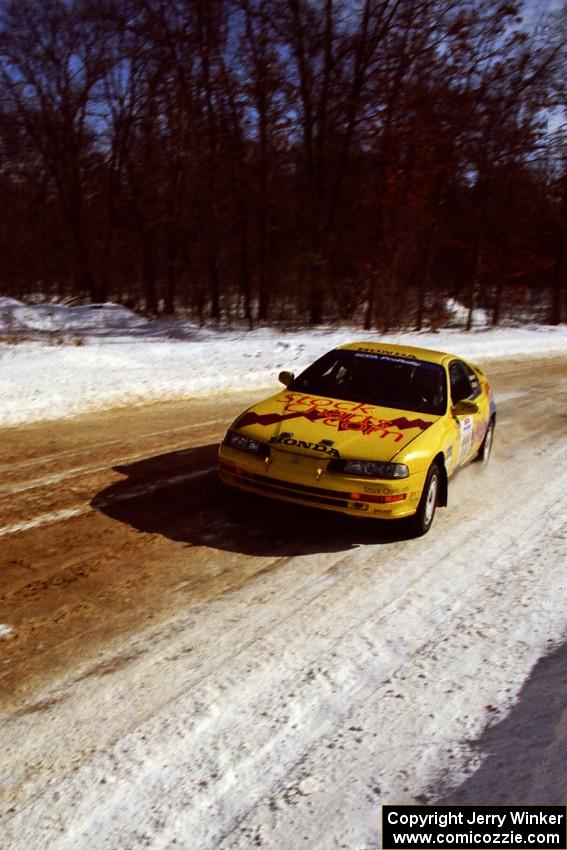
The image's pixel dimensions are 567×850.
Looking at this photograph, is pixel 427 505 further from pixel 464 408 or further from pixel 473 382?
pixel 473 382

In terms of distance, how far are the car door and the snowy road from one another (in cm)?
61

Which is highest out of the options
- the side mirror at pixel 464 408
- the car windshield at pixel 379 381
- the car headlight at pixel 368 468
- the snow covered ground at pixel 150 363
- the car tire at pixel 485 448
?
the car windshield at pixel 379 381

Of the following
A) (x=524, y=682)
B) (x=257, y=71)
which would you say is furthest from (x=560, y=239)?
(x=524, y=682)

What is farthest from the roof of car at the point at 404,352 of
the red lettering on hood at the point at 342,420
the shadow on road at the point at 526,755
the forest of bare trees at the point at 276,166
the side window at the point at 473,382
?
the forest of bare trees at the point at 276,166

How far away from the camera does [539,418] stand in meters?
11.8

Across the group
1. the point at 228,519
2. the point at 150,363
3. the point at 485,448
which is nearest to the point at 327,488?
the point at 228,519

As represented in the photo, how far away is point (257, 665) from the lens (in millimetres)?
4035

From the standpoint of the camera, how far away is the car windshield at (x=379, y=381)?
6852 mm

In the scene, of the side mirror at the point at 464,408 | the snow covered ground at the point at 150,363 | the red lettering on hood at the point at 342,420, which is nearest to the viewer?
the red lettering on hood at the point at 342,420

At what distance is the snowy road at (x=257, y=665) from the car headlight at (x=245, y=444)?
2.06ft

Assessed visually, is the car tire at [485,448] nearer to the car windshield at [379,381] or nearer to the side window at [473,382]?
the side window at [473,382]

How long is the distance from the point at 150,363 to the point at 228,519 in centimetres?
753

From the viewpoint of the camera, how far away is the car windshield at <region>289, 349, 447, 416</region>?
685 cm

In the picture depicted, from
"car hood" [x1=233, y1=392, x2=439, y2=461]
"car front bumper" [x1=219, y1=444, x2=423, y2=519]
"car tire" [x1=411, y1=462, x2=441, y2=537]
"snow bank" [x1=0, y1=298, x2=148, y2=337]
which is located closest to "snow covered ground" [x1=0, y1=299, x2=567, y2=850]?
"car tire" [x1=411, y1=462, x2=441, y2=537]
